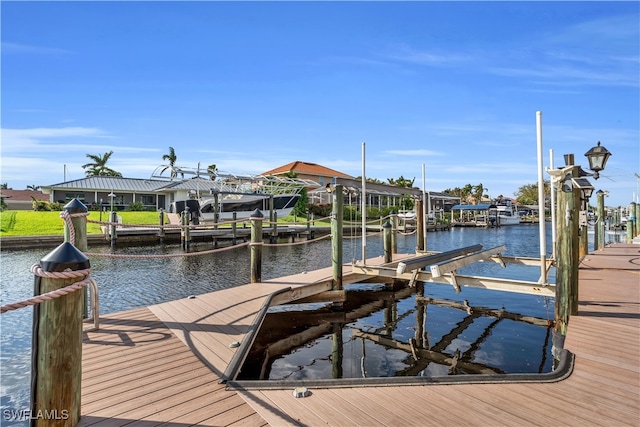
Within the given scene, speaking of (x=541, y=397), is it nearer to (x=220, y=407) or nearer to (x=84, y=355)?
(x=220, y=407)

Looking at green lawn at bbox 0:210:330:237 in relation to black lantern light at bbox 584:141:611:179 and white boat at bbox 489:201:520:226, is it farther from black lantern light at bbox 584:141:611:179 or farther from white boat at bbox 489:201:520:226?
white boat at bbox 489:201:520:226

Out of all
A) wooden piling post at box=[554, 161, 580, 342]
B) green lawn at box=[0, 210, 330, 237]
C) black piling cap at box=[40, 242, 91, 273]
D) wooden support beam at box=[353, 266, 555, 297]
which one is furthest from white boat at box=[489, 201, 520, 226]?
black piling cap at box=[40, 242, 91, 273]

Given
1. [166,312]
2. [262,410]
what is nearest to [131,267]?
[166,312]

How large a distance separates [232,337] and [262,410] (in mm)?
1688

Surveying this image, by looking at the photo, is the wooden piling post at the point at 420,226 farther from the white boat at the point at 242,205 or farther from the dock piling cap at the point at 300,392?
the white boat at the point at 242,205

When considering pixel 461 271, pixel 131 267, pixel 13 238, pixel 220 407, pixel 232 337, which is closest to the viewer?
pixel 220 407

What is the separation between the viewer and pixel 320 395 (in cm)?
294

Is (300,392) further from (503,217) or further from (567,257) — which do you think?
(503,217)

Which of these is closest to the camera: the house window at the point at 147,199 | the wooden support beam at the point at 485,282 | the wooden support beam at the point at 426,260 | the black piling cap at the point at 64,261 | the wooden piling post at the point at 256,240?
the black piling cap at the point at 64,261

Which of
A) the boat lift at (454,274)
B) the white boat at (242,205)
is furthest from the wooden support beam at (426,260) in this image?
the white boat at (242,205)

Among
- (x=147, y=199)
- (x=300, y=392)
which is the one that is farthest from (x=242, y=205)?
(x=300, y=392)

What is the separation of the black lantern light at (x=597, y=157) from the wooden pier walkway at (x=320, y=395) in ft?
14.1

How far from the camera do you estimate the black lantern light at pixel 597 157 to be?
289 inches

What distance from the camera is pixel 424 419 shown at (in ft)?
8.47
